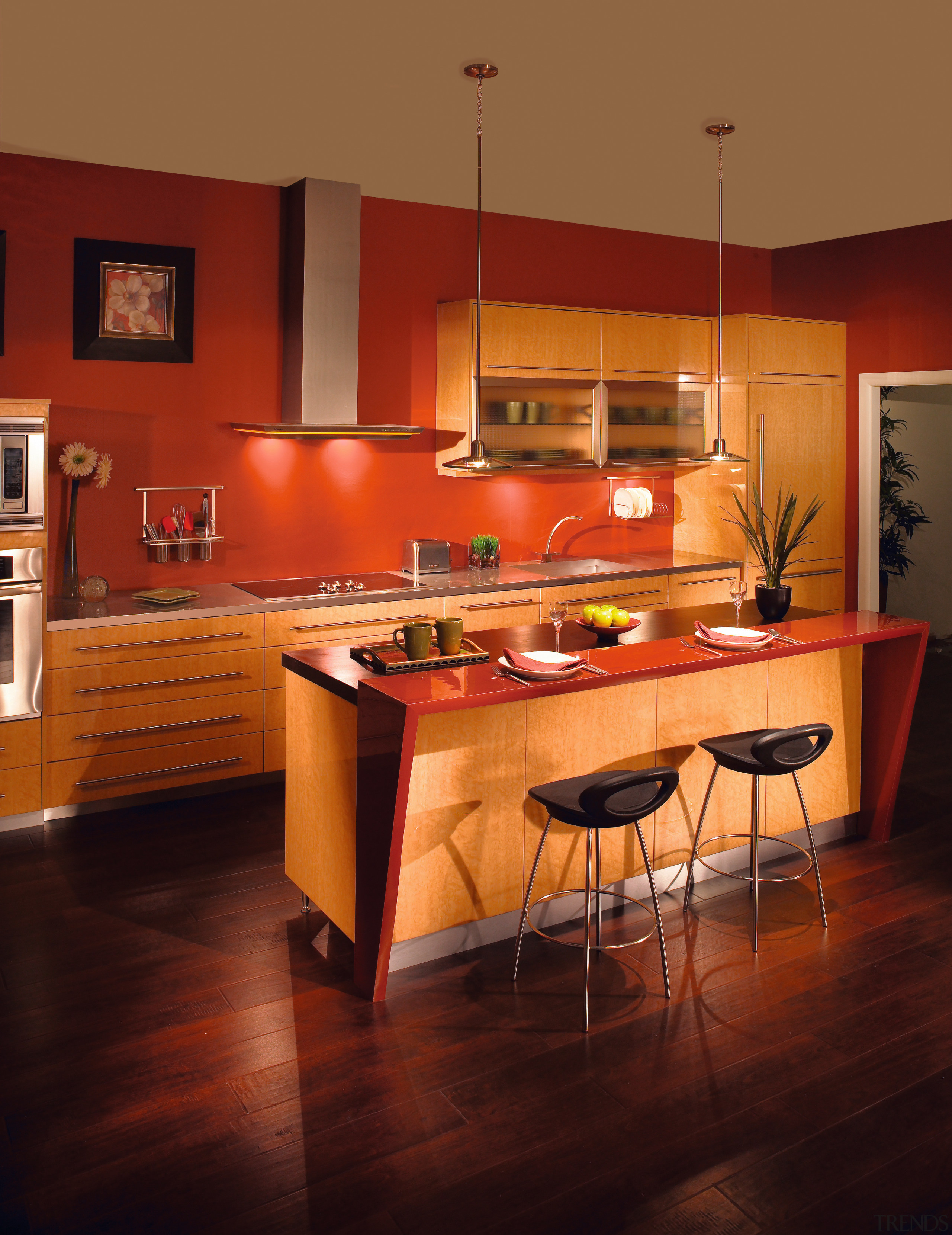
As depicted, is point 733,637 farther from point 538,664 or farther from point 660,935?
point 660,935

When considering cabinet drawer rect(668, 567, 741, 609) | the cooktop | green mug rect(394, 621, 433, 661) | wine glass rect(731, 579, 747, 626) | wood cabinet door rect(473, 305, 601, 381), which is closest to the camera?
green mug rect(394, 621, 433, 661)

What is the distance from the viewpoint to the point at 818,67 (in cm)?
370

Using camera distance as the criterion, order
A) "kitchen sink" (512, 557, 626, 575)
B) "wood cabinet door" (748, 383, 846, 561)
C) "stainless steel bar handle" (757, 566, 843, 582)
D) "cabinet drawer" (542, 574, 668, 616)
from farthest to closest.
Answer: "stainless steel bar handle" (757, 566, 843, 582), "wood cabinet door" (748, 383, 846, 561), "kitchen sink" (512, 557, 626, 575), "cabinet drawer" (542, 574, 668, 616)

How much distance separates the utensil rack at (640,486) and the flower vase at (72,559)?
11.5 feet

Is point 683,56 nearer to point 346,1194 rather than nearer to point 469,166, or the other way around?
point 469,166

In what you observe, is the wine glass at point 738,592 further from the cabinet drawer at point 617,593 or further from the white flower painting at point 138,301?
the white flower painting at point 138,301

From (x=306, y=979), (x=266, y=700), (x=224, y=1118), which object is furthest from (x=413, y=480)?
(x=224, y=1118)

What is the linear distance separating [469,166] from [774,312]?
325cm

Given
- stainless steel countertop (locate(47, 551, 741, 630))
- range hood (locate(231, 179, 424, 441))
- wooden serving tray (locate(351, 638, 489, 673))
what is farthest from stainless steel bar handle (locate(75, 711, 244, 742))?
wooden serving tray (locate(351, 638, 489, 673))

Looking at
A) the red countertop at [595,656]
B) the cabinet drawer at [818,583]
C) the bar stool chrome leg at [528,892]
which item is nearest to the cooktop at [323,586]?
the red countertop at [595,656]

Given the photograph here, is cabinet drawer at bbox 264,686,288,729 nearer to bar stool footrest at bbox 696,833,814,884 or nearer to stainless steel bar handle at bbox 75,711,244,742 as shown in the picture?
stainless steel bar handle at bbox 75,711,244,742

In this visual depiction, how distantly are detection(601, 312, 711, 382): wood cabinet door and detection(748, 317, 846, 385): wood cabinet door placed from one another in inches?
13.0

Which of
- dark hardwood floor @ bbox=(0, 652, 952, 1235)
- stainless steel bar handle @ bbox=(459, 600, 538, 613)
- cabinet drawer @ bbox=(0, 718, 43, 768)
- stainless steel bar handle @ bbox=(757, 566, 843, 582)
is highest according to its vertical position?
stainless steel bar handle @ bbox=(757, 566, 843, 582)

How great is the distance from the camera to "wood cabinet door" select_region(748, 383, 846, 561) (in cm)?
680
